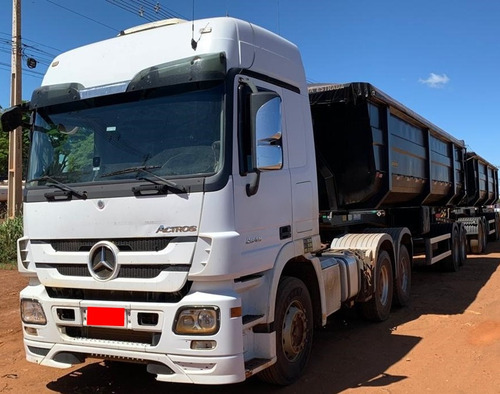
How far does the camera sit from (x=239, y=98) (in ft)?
13.0

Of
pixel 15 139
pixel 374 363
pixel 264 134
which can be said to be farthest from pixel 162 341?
pixel 15 139

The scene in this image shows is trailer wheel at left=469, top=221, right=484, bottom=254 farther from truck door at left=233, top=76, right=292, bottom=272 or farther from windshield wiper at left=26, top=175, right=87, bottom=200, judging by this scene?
windshield wiper at left=26, top=175, right=87, bottom=200

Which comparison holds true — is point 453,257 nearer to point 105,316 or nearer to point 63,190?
point 105,316

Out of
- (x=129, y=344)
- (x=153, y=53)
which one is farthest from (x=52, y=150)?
(x=129, y=344)

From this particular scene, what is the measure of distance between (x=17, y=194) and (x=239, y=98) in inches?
493

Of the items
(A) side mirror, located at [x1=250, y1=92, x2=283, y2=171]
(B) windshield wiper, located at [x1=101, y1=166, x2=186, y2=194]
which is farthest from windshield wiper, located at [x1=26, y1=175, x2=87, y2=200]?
(A) side mirror, located at [x1=250, y1=92, x2=283, y2=171]

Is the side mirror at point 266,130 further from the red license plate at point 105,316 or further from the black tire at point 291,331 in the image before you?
the red license plate at point 105,316

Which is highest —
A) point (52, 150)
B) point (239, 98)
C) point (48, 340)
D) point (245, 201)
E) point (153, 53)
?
point (153, 53)

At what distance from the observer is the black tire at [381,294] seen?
6949mm

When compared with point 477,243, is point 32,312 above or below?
above

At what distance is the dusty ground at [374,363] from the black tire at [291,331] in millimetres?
166

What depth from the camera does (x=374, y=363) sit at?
17.3ft

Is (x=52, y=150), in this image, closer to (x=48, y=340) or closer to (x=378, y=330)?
(x=48, y=340)

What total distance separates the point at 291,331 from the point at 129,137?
2.26m
